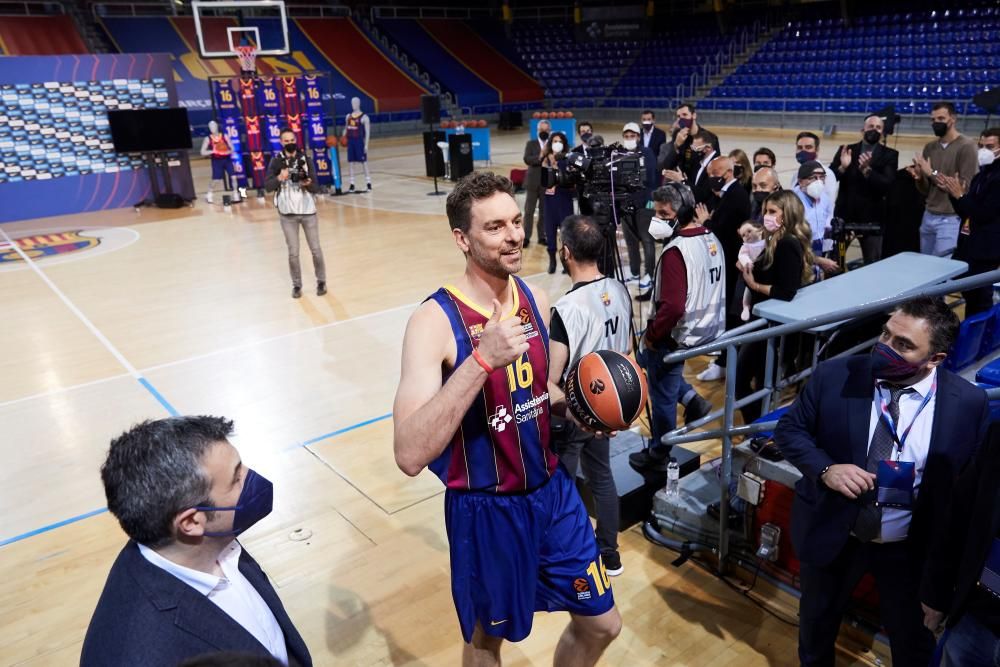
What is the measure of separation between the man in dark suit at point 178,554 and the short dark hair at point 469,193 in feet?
3.54

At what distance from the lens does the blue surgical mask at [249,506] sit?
1.95 m

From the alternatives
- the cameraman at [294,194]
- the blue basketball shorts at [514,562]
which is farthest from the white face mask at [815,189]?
the cameraman at [294,194]

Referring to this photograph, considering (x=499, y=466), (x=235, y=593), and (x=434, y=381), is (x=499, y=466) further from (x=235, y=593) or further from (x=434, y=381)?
(x=235, y=593)

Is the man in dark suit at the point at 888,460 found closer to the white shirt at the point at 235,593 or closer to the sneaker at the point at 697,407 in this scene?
the white shirt at the point at 235,593

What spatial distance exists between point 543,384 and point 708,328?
235cm

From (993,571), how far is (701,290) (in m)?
2.64

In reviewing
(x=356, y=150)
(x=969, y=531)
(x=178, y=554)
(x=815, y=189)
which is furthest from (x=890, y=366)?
(x=356, y=150)

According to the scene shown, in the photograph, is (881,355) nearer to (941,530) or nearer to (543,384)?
(941,530)

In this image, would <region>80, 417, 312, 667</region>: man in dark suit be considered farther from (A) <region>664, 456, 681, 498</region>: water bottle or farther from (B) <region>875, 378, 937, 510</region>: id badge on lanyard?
(A) <region>664, 456, 681, 498</region>: water bottle

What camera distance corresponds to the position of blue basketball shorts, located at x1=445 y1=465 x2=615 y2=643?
263 cm

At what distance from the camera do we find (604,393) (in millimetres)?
2896

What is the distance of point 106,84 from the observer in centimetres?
1577

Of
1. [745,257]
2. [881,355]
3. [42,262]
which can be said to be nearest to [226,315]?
[42,262]

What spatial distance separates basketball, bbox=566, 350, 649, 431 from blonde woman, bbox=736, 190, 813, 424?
7.13 feet
